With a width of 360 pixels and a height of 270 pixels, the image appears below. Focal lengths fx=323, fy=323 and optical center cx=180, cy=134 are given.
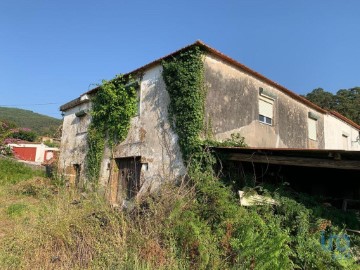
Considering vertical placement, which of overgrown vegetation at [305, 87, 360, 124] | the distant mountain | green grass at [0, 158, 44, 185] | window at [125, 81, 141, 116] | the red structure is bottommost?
green grass at [0, 158, 44, 185]

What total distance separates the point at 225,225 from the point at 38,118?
84626mm

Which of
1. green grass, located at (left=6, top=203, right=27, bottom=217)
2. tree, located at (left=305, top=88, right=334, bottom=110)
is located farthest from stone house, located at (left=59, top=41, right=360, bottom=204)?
tree, located at (left=305, top=88, right=334, bottom=110)

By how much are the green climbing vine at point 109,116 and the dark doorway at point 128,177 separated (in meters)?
0.93

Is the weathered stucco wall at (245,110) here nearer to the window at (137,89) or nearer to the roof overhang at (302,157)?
the roof overhang at (302,157)

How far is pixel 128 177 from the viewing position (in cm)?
1184

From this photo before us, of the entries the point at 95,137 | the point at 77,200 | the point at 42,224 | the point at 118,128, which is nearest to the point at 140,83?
the point at 118,128

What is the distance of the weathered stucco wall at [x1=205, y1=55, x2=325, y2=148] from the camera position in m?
10.6

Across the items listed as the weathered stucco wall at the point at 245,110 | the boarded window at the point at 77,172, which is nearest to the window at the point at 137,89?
the weathered stucco wall at the point at 245,110

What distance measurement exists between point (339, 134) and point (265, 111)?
8.19 metres

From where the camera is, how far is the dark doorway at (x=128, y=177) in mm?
11805

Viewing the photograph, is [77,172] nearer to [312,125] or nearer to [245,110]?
[245,110]

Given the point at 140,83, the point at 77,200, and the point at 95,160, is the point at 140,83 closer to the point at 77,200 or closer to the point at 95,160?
the point at 95,160

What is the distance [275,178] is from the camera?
9.46 metres

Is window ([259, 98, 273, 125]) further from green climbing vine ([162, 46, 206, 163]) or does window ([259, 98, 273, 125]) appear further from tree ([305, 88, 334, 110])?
tree ([305, 88, 334, 110])
